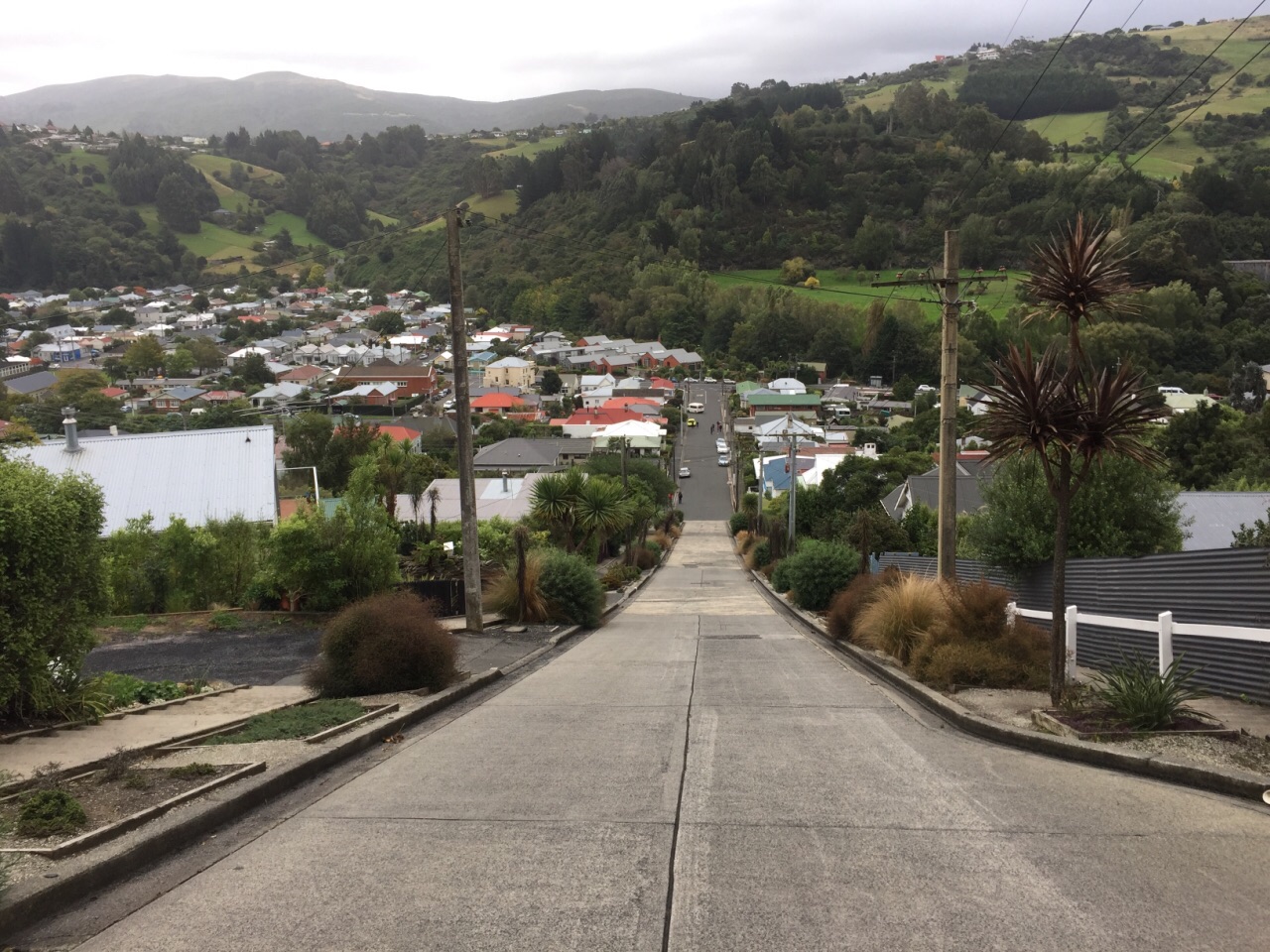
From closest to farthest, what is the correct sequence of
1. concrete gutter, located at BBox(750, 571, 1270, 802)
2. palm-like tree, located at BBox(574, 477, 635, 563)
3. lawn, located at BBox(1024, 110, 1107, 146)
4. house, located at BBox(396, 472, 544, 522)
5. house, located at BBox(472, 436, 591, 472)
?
concrete gutter, located at BBox(750, 571, 1270, 802) < palm-like tree, located at BBox(574, 477, 635, 563) < house, located at BBox(396, 472, 544, 522) < house, located at BBox(472, 436, 591, 472) < lawn, located at BBox(1024, 110, 1107, 146)

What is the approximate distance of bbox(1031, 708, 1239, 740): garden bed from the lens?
318 inches

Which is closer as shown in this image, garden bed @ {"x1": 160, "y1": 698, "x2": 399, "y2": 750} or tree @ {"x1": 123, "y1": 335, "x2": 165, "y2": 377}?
garden bed @ {"x1": 160, "y1": 698, "x2": 399, "y2": 750}

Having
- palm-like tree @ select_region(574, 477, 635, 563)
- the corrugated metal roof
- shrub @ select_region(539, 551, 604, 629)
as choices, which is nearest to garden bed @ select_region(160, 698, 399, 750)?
shrub @ select_region(539, 551, 604, 629)

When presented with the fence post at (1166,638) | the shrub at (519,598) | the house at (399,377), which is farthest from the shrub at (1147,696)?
the house at (399,377)

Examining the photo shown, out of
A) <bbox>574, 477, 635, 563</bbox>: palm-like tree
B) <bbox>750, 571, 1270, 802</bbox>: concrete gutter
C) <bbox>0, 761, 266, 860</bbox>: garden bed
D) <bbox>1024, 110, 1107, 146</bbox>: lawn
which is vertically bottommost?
<bbox>750, 571, 1270, 802</bbox>: concrete gutter

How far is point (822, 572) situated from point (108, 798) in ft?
59.7

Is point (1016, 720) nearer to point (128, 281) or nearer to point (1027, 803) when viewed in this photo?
point (1027, 803)

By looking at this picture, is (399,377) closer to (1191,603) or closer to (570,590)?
(570,590)

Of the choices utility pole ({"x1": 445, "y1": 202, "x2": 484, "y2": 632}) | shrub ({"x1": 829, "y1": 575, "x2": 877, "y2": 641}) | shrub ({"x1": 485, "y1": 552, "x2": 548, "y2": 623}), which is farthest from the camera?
shrub ({"x1": 485, "y1": 552, "x2": 548, "y2": 623})

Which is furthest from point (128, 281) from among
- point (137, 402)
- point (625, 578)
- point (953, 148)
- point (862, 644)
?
point (862, 644)

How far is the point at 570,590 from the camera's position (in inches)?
827

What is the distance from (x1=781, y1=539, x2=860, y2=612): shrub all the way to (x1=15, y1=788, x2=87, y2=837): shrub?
726 inches

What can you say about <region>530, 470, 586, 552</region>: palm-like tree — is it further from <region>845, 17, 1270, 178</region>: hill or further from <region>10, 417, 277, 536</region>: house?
<region>845, 17, 1270, 178</region>: hill

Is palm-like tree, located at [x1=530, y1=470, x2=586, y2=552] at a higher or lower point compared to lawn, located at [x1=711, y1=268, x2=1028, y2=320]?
lower
